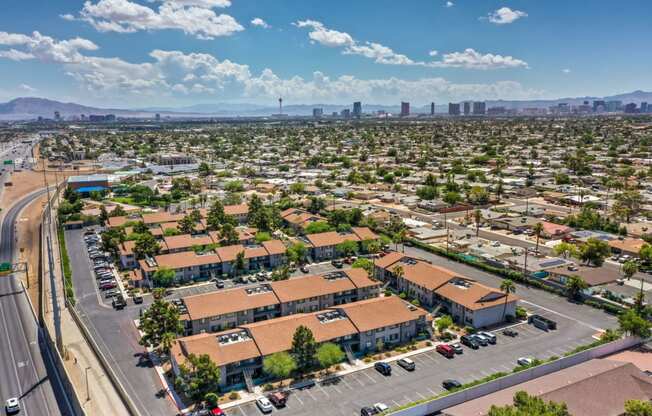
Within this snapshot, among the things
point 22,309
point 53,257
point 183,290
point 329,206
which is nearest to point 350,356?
point 183,290

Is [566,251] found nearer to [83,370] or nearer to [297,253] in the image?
[297,253]

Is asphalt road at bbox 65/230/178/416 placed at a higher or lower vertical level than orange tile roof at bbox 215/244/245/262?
lower

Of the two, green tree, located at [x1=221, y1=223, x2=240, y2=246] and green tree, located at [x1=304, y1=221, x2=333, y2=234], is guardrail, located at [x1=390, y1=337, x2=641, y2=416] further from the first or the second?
green tree, located at [x1=304, y1=221, x2=333, y2=234]

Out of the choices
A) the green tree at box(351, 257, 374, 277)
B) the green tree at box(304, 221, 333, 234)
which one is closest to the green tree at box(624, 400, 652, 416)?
the green tree at box(351, 257, 374, 277)

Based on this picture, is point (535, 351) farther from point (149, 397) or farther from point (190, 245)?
point (190, 245)

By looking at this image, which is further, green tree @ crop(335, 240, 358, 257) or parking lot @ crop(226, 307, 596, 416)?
green tree @ crop(335, 240, 358, 257)

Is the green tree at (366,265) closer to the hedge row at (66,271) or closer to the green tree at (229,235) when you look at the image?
the green tree at (229,235)
